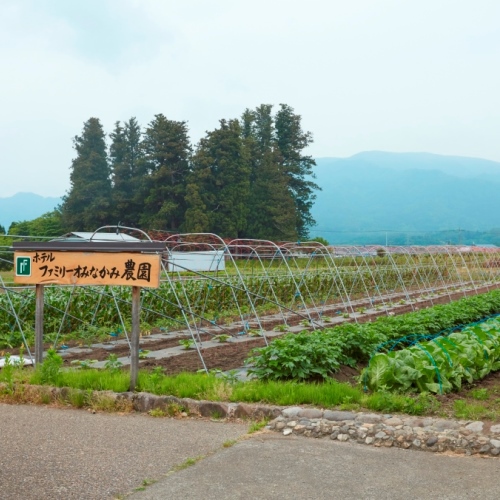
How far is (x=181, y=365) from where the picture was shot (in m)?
9.18

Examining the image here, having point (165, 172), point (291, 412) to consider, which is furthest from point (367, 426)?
point (165, 172)

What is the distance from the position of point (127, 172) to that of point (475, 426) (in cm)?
3392

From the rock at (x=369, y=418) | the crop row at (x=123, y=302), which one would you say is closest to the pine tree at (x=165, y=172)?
the crop row at (x=123, y=302)

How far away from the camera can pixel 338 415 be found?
5551 mm

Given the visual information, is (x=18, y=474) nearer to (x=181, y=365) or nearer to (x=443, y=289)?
(x=181, y=365)

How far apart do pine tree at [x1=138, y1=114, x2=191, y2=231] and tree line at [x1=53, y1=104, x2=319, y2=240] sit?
49mm

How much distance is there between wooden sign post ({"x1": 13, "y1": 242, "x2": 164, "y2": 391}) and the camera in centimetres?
668

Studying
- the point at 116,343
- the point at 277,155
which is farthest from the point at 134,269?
the point at 277,155

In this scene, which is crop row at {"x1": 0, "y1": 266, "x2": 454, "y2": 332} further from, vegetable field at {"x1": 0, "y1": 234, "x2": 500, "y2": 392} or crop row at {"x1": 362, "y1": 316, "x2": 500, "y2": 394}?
crop row at {"x1": 362, "y1": 316, "x2": 500, "y2": 394}

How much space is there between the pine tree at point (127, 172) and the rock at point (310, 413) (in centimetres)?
3008

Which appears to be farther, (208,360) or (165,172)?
(165,172)

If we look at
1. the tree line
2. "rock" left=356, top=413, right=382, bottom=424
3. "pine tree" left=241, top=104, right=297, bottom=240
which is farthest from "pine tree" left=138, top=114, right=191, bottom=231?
"rock" left=356, top=413, right=382, bottom=424

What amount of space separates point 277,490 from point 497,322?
7305mm

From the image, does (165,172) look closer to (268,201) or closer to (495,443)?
(268,201)
